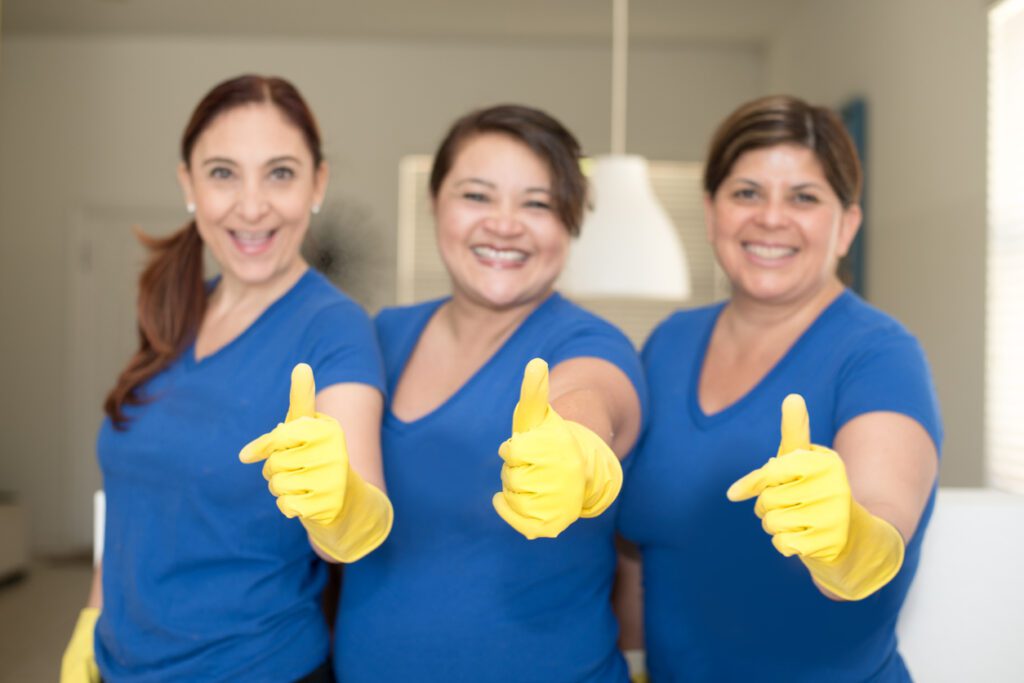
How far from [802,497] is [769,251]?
0.55 meters

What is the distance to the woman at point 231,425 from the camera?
1172mm

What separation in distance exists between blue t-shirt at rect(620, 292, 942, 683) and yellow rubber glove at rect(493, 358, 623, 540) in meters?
0.42

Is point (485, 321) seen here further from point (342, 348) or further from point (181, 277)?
point (181, 277)

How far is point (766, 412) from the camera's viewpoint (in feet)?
3.93

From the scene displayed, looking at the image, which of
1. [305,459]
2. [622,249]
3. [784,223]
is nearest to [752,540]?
[784,223]

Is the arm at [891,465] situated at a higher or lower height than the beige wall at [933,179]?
lower

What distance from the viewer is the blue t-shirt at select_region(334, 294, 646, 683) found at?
1.17 metres

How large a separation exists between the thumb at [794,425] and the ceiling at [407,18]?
441 centimetres

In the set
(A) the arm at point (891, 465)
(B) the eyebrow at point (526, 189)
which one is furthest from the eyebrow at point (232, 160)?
(A) the arm at point (891, 465)

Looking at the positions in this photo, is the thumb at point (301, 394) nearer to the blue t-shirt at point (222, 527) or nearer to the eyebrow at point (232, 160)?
the blue t-shirt at point (222, 527)

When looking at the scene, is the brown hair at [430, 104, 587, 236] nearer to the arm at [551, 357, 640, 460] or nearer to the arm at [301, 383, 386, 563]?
the arm at [551, 357, 640, 460]

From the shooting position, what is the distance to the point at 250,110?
1278 millimetres

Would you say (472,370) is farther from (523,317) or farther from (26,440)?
→ (26,440)

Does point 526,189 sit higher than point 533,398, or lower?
higher
